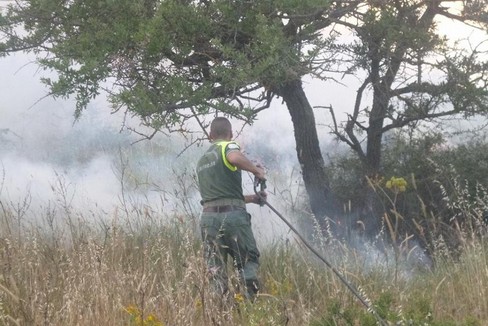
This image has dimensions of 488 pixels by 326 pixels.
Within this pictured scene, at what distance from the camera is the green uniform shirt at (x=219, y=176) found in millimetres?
6699

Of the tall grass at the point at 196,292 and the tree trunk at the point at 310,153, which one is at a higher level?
the tree trunk at the point at 310,153

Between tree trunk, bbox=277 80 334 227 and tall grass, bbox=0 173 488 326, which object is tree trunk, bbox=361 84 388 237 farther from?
tall grass, bbox=0 173 488 326

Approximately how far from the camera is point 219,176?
6750 mm

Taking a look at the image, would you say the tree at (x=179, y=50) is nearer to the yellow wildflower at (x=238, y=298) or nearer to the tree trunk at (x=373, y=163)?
the tree trunk at (x=373, y=163)

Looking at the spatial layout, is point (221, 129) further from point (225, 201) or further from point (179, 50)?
point (179, 50)

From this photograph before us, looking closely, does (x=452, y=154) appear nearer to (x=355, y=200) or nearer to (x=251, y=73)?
(x=355, y=200)

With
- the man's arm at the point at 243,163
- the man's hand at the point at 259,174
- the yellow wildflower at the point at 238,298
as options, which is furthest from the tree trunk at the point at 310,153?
the yellow wildflower at the point at 238,298

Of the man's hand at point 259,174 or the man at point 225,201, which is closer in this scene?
the man's hand at point 259,174

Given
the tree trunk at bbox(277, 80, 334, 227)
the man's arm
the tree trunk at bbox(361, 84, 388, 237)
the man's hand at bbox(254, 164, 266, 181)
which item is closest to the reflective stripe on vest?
the man's arm

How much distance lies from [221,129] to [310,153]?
13.9 ft

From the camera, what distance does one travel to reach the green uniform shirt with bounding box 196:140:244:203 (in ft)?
22.0

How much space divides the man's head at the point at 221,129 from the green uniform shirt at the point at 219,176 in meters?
0.05

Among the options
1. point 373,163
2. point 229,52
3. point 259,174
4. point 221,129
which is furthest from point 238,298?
point 373,163

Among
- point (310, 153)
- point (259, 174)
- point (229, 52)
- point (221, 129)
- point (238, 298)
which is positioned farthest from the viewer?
point (310, 153)
